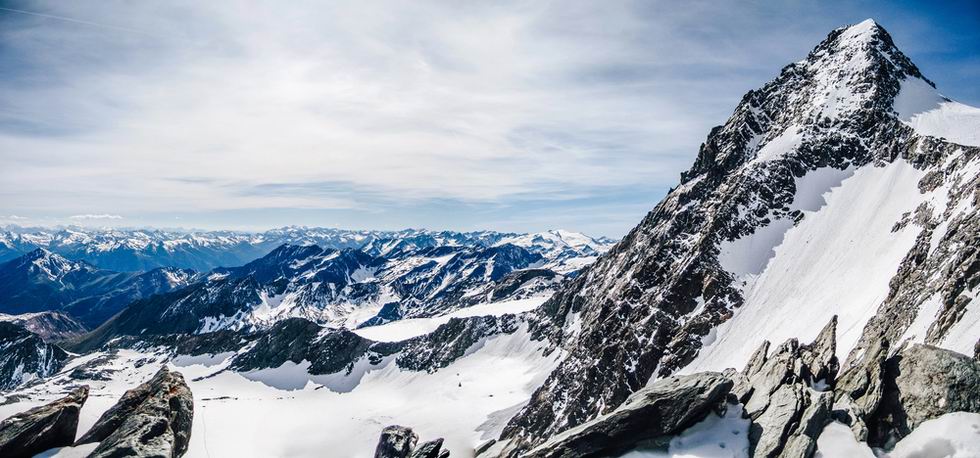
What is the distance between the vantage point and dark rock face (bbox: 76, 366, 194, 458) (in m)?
30.0

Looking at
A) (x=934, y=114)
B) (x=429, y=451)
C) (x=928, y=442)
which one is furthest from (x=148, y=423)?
(x=934, y=114)

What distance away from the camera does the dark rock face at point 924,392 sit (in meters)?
18.7

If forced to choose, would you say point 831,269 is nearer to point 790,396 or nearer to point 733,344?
point 733,344

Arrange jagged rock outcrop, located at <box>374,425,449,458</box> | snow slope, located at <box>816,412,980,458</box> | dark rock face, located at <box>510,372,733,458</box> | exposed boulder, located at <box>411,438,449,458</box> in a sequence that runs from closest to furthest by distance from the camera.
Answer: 1. snow slope, located at <box>816,412,980,458</box>
2. dark rock face, located at <box>510,372,733,458</box>
3. exposed boulder, located at <box>411,438,449,458</box>
4. jagged rock outcrop, located at <box>374,425,449,458</box>

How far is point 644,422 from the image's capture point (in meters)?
22.1

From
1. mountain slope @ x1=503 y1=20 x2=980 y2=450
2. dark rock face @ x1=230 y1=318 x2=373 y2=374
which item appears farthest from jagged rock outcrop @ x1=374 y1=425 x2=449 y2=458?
dark rock face @ x1=230 y1=318 x2=373 y2=374

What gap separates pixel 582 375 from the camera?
90.4 meters

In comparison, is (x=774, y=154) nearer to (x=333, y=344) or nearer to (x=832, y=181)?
(x=832, y=181)

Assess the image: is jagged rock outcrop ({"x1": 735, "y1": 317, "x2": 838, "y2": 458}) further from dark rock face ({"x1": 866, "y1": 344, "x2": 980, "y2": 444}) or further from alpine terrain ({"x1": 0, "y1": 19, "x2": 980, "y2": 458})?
dark rock face ({"x1": 866, "y1": 344, "x2": 980, "y2": 444})

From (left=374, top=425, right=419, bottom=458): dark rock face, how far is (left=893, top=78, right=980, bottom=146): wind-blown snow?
96.0 metres

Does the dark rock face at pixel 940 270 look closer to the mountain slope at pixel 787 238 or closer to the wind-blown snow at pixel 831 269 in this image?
the mountain slope at pixel 787 238

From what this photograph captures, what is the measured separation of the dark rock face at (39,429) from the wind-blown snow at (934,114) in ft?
385

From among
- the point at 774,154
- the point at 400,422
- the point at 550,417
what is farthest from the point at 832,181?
the point at 400,422

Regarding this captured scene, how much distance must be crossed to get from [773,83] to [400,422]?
137 m
